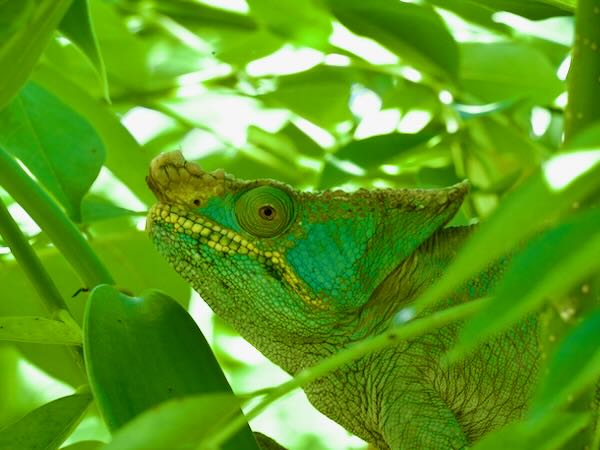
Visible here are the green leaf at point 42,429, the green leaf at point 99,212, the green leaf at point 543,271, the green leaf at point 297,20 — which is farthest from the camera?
the green leaf at point 297,20

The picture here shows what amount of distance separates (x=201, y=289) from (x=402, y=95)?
1.97 feet

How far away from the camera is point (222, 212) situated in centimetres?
134

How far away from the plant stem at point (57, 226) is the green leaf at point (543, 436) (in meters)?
0.55

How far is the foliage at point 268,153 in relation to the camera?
506 millimetres

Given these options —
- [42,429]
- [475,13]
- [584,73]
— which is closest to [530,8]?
[584,73]

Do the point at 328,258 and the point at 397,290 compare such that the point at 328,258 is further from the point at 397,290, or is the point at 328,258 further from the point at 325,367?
the point at 325,367

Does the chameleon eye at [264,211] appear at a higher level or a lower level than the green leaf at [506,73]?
lower

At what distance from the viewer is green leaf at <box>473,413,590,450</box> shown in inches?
20.6

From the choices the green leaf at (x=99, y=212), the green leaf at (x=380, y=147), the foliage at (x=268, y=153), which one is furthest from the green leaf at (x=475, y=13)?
the green leaf at (x=99, y=212)

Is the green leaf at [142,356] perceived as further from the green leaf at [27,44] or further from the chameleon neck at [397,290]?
the chameleon neck at [397,290]

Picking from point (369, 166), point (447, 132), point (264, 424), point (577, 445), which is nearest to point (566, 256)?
point (577, 445)

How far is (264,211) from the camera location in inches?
52.4

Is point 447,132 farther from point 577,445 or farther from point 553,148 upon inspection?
point 577,445

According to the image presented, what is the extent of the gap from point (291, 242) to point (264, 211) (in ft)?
0.17
